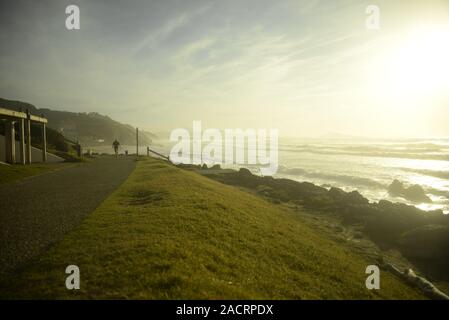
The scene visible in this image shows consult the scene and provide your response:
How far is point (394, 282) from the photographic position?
34.6 ft

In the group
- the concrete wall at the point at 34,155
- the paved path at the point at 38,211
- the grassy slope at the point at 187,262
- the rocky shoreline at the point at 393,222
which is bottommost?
the rocky shoreline at the point at 393,222

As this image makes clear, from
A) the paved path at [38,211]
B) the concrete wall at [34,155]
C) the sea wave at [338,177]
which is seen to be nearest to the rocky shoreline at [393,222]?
the sea wave at [338,177]

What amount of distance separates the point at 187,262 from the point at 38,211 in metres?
7.80

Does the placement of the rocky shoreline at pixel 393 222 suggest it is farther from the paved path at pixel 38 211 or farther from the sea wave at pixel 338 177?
the paved path at pixel 38 211

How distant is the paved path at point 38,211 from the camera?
7431 mm

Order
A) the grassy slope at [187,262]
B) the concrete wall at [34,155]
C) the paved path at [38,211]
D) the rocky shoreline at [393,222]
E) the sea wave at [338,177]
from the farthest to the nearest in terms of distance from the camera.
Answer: the sea wave at [338,177] < the concrete wall at [34,155] < the rocky shoreline at [393,222] < the paved path at [38,211] < the grassy slope at [187,262]

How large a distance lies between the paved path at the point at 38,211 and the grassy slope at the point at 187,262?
527mm

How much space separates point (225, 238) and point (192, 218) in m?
1.94

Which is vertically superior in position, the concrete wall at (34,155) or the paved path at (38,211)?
the concrete wall at (34,155)

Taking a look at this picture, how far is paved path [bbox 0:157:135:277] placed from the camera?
7.43 m

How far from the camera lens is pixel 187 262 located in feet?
23.5

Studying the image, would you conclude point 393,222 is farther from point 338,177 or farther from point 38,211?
point 338,177
